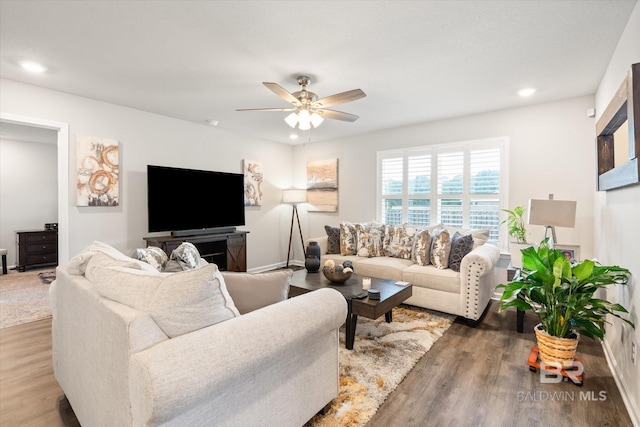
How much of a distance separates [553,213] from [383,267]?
1781 mm

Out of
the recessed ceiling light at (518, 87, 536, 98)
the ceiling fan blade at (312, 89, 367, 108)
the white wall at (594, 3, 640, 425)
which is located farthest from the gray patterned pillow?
the recessed ceiling light at (518, 87, 536, 98)

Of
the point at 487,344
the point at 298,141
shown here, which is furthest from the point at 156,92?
the point at 487,344

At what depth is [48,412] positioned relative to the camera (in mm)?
1888

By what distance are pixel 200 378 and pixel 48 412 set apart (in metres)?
1.61

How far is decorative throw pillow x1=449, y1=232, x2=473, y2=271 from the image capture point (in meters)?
3.47

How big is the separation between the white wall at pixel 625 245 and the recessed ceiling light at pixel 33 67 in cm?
453

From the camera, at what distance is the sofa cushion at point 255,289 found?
161 centimetres

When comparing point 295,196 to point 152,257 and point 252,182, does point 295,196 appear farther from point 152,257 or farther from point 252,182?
point 152,257

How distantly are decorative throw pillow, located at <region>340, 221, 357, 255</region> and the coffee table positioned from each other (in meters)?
1.08

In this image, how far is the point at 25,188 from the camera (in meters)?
6.24

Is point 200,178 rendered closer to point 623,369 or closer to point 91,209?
point 91,209

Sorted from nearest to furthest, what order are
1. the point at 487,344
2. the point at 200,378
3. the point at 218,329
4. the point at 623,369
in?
1. the point at 200,378
2. the point at 218,329
3. the point at 623,369
4. the point at 487,344

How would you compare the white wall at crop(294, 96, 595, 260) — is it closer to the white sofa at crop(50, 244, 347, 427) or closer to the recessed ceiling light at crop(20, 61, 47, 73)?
the white sofa at crop(50, 244, 347, 427)

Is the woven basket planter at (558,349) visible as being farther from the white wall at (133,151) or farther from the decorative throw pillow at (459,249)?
the white wall at (133,151)
